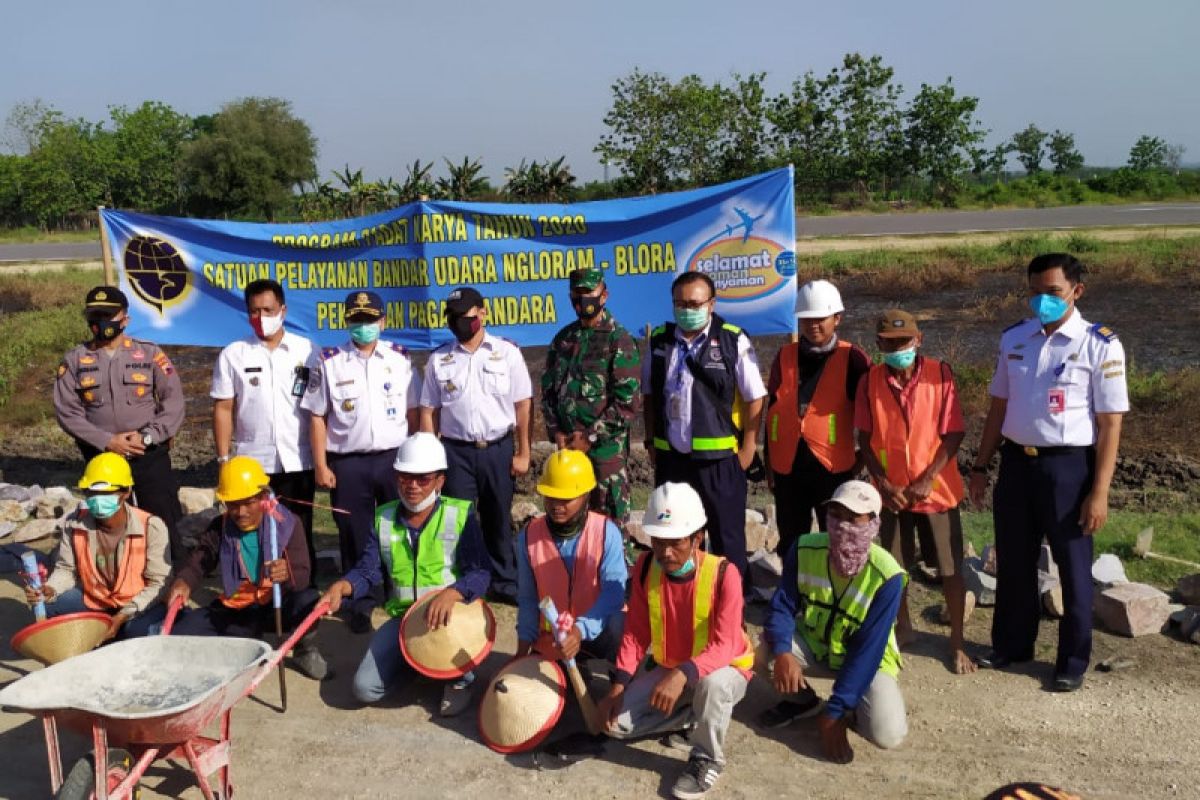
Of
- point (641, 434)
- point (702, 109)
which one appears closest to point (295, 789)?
point (641, 434)

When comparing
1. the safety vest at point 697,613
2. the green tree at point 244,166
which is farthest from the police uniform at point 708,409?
the green tree at point 244,166

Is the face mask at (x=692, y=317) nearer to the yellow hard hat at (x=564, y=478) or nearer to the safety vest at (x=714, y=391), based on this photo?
the safety vest at (x=714, y=391)

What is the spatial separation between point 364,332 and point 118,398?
1.76 m

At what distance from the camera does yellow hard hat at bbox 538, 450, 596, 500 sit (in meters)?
4.93

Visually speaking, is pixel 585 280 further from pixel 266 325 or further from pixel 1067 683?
pixel 1067 683

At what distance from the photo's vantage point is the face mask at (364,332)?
6.16 meters

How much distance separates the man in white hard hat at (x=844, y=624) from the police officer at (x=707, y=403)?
98cm

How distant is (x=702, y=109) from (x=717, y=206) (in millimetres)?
27934

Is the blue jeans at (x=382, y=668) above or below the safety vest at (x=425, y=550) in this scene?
below

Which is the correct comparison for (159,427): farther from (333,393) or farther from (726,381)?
(726,381)

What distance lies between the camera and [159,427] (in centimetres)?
660

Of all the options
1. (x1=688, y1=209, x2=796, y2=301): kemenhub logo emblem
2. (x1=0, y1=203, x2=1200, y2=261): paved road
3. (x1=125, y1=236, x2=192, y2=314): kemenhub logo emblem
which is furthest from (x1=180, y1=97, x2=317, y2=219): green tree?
(x1=688, y1=209, x2=796, y2=301): kemenhub logo emblem

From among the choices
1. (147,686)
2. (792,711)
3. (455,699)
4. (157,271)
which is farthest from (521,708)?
(157,271)

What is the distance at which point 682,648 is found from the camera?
474 cm
